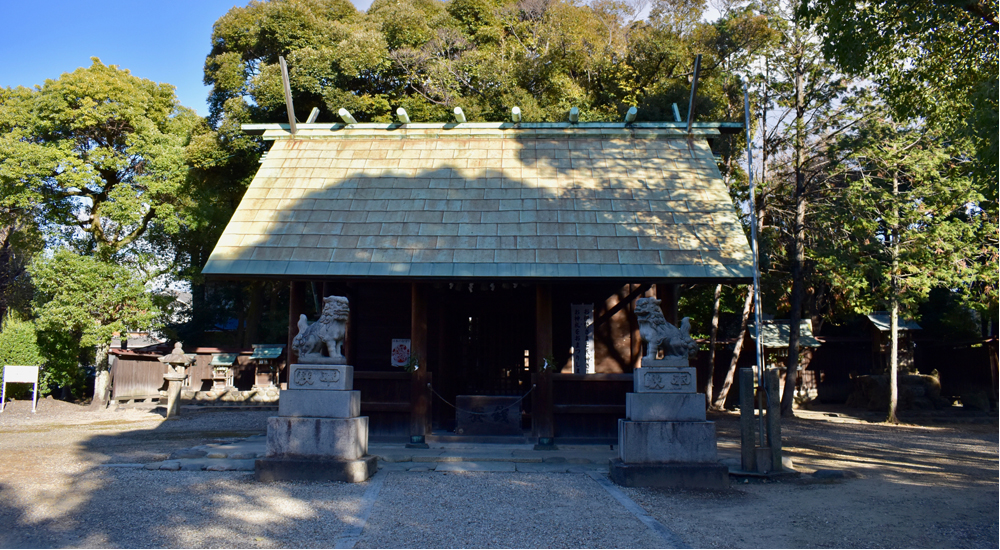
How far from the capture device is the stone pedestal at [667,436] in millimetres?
7855

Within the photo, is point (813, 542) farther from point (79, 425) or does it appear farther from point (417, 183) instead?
point (79, 425)

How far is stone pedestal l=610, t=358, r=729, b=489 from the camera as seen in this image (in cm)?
786

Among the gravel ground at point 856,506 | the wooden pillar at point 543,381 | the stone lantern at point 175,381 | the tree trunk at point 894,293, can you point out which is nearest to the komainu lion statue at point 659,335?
the gravel ground at point 856,506

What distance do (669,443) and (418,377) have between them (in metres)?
4.37

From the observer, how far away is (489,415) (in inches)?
441

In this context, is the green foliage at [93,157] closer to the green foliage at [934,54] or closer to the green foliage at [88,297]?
the green foliage at [88,297]

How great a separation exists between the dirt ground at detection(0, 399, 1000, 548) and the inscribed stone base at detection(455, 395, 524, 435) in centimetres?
353

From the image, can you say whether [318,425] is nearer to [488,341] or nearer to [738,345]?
[488,341]

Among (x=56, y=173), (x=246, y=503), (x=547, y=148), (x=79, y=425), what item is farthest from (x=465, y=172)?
(x=56, y=173)

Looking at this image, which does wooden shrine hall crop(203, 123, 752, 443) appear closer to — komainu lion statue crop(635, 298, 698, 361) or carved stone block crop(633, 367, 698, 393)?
komainu lion statue crop(635, 298, 698, 361)

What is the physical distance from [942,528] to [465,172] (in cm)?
892

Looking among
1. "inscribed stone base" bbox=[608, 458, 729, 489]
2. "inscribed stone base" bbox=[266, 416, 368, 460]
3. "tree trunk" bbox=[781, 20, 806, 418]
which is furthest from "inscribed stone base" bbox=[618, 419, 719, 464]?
"tree trunk" bbox=[781, 20, 806, 418]

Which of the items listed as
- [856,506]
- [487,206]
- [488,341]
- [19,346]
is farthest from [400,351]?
[19,346]

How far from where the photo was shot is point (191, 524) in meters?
5.85
